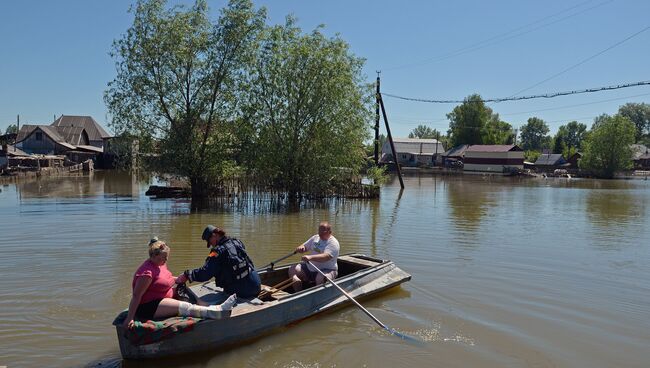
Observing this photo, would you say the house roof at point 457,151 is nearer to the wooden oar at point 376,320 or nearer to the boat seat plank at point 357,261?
the boat seat plank at point 357,261

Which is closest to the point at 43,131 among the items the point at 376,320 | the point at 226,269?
Answer: the point at 226,269

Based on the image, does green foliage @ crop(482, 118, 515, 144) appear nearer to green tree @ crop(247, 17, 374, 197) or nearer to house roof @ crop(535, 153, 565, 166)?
house roof @ crop(535, 153, 565, 166)

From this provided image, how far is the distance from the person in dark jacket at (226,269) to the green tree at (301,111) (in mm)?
18900

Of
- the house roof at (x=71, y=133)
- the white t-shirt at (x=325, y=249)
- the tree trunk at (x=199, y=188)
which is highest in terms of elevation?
the house roof at (x=71, y=133)

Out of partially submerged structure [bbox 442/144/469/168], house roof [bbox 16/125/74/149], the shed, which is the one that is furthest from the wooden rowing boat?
partially submerged structure [bbox 442/144/469/168]

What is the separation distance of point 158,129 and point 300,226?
A: 12.2m

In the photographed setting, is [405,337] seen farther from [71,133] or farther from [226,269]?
[71,133]

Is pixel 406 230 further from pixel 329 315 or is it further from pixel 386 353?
pixel 386 353

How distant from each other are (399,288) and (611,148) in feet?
233

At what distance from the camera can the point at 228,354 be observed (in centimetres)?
694

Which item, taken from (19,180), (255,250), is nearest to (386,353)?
(255,250)

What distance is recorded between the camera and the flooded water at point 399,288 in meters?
7.14

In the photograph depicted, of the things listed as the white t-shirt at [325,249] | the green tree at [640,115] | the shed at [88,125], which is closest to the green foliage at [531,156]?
the green tree at [640,115]

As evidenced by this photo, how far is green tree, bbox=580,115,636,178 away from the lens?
68625 mm
